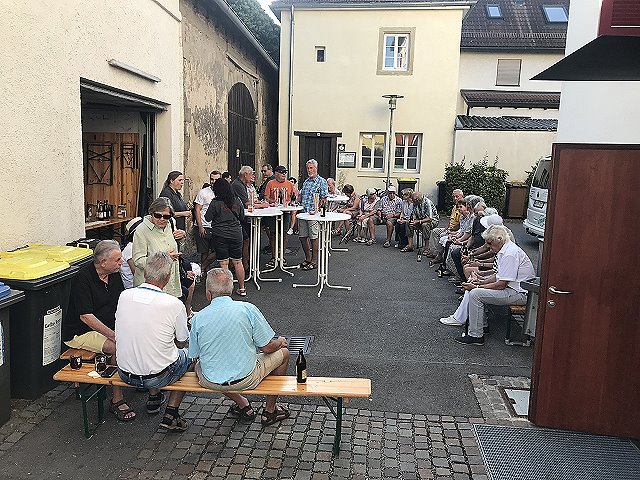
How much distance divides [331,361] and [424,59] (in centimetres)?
1571

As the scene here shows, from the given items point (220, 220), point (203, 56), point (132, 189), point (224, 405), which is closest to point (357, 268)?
point (220, 220)

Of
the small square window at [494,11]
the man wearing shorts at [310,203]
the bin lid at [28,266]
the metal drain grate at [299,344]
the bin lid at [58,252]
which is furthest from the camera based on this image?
the small square window at [494,11]

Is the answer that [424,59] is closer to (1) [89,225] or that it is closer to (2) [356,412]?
(1) [89,225]

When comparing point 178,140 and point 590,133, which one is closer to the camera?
point 590,133

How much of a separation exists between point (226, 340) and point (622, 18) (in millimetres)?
3066

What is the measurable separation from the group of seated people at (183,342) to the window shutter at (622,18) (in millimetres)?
2770

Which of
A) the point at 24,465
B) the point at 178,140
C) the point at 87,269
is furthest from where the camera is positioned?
the point at 178,140

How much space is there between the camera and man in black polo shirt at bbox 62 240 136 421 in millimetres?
4426

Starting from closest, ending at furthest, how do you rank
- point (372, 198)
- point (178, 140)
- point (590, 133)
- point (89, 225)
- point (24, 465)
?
point (24, 465), point (590, 133), point (89, 225), point (178, 140), point (372, 198)

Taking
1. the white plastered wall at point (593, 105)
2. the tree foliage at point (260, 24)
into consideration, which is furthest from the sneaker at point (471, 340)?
the tree foliage at point (260, 24)

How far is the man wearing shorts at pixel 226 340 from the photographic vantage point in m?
3.90

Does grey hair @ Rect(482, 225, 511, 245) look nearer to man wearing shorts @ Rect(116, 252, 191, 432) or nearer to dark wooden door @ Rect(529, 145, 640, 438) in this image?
dark wooden door @ Rect(529, 145, 640, 438)

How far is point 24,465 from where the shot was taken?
3736mm

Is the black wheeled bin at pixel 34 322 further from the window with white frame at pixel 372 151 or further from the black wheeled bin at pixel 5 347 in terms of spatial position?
the window with white frame at pixel 372 151
